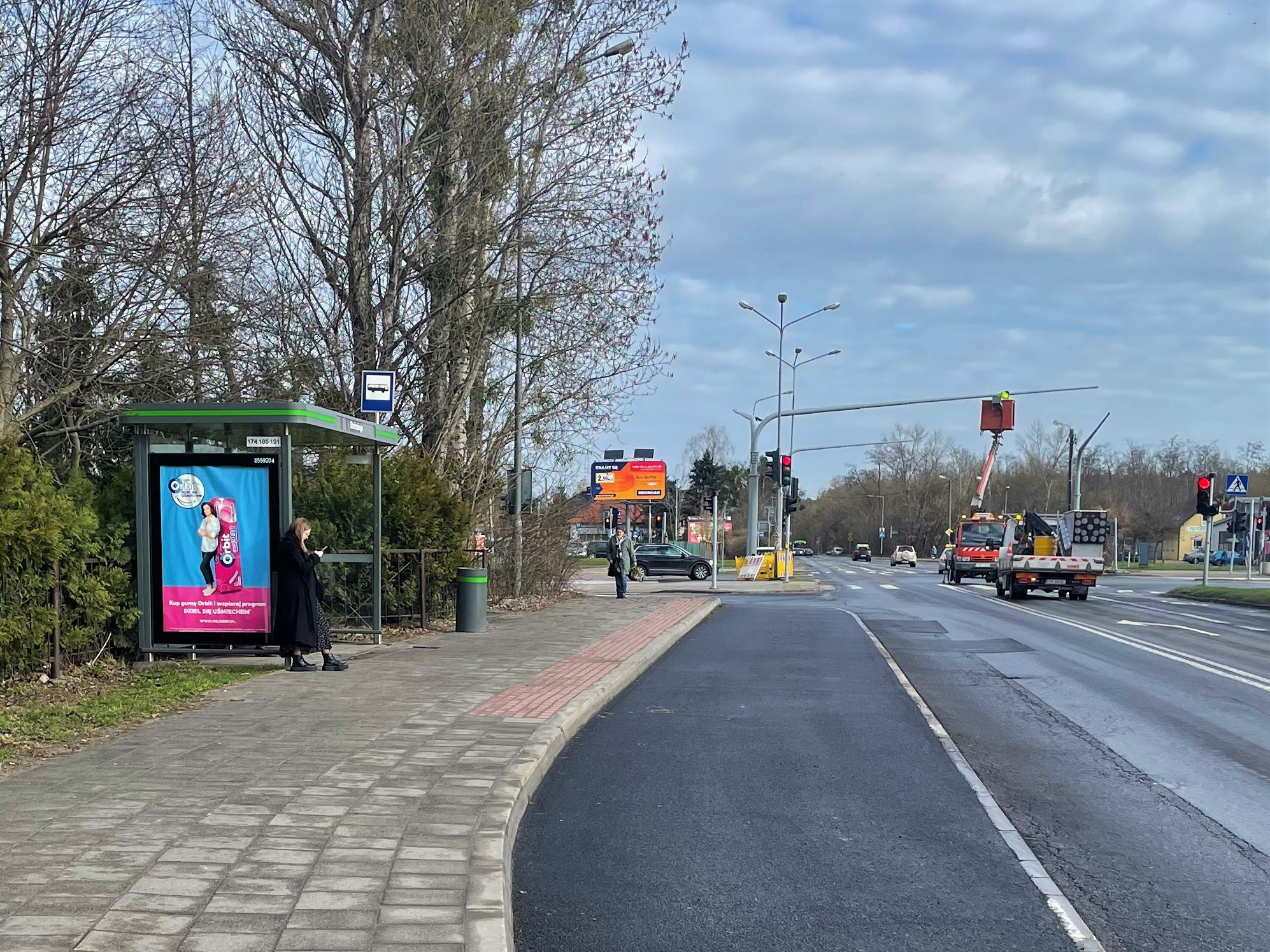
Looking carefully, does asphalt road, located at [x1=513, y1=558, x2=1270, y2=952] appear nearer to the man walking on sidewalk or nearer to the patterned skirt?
the patterned skirt

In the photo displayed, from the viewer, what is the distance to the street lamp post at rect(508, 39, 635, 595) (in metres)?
18.6

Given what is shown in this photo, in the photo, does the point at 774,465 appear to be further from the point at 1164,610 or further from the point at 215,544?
the point at 215,544

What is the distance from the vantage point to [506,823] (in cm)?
572

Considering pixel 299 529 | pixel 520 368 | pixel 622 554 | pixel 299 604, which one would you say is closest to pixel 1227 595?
pixel 622 554

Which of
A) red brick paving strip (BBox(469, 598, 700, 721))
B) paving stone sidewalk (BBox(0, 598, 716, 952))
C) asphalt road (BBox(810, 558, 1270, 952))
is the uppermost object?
paving stone sidewalk (BBox(0, 598, 716, 952))

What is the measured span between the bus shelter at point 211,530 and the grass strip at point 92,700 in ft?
1.35

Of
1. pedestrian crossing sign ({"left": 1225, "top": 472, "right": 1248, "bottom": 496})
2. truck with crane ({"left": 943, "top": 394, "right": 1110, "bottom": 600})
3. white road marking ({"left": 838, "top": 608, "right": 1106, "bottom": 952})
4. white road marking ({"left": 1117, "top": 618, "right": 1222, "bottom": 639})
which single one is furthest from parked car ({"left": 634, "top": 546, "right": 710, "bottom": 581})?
white road marking ({"left": 838, "top": 608, "right": 1106, "bottom": 952})

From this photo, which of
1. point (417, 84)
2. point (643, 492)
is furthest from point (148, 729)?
point (643, 492)

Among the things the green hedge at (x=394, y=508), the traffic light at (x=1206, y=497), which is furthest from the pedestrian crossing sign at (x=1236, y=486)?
the green hedge at (x=394, y=508)

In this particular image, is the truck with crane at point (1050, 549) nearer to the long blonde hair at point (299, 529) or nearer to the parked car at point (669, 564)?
the parked car at point (669, 564)

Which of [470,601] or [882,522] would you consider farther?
[882,522]

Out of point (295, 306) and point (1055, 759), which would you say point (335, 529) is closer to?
point (295, 306)

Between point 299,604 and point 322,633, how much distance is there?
→ 0.37m

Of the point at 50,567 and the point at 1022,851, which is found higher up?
the point at 50,567
